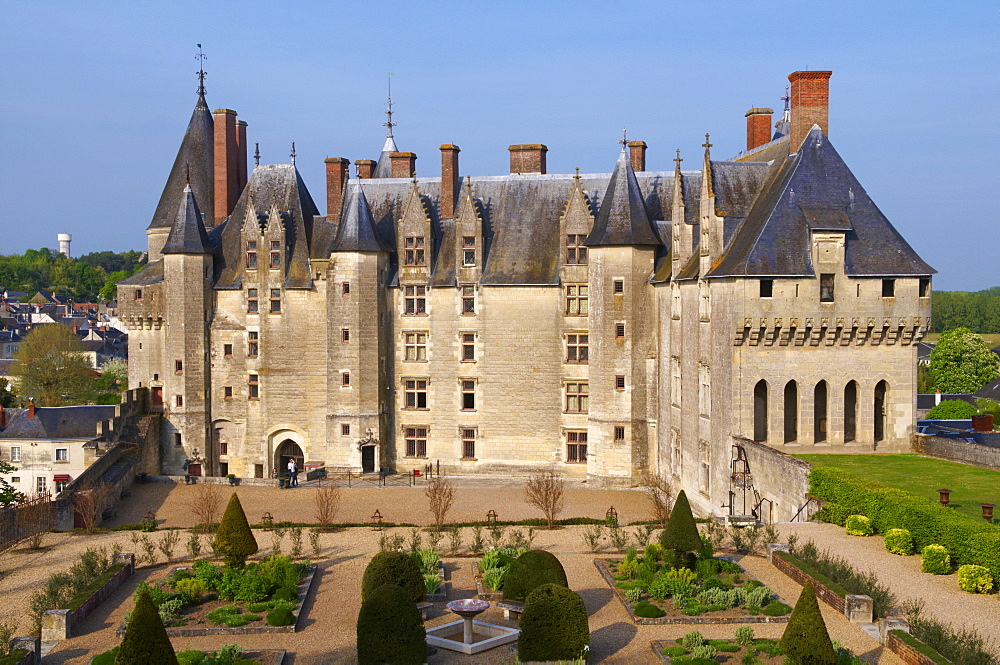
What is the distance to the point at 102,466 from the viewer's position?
32594 millimetres

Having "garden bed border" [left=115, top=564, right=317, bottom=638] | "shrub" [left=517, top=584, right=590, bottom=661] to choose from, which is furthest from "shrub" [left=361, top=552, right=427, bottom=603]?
"shrub" [left=517, top=584, right=590, bottom=661]

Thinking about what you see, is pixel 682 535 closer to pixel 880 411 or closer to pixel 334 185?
pixel 880 411

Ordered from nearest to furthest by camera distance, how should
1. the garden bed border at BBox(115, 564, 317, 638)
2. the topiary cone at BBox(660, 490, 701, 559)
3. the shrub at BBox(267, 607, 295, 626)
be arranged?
the garden bed border at BBox(115, 564, 317, 638)
the shrub at BBox(267, 607, 295, 626)
the topiary cone at BBox(660, 490, 701, 559)

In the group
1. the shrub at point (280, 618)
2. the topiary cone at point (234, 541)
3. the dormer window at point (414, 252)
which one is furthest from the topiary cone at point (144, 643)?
the dormer window at point (414, 252)

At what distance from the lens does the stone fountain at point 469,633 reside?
53.7 ft

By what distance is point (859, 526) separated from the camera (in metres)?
21.0

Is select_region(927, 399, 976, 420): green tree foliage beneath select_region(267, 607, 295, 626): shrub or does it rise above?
above

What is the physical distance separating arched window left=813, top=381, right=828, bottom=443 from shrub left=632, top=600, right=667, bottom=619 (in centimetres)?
1244

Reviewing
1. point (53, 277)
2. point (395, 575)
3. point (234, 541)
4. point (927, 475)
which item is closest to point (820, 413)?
point (927, 475)

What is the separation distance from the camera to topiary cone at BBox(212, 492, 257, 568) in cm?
2075

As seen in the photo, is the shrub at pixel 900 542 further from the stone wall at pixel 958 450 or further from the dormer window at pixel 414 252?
the dormer window at pixel 414 252

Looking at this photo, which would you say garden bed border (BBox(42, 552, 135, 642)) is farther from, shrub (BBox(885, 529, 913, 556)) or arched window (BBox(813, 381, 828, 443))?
arched window (BBox(813, 381, 828, 443))

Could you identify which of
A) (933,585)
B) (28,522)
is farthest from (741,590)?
(28,522)

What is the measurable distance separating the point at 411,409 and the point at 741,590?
2227cm
